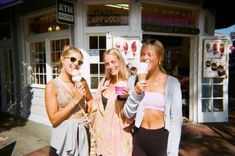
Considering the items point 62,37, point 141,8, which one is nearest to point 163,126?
point 141,8

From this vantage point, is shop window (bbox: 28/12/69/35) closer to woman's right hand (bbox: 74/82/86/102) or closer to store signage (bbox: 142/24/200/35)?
store signage (bbox: 142/24/200/35)

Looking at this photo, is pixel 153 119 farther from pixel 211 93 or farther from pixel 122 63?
pixel 211 93

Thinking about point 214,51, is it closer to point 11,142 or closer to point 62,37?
point 62,37

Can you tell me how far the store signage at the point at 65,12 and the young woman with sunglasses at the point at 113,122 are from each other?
11.0 ft

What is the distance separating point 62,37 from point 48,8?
0.78m

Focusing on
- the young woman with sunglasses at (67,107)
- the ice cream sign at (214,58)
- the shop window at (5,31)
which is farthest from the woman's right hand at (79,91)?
the shop window at (5,31)

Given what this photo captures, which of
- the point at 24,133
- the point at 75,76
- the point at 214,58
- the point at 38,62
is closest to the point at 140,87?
the point at 75,76

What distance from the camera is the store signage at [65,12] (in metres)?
5.46

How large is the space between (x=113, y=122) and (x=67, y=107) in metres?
0.43

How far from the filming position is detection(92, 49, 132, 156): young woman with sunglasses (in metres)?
2.40

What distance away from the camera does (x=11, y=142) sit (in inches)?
136

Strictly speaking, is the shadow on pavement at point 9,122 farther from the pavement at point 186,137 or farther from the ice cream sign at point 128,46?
the ice cream sign at point 128,46

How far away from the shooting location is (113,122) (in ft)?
7.88

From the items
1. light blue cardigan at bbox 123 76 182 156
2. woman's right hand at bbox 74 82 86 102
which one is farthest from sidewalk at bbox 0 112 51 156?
light blue cardigan at bbox 123 76 182 156
